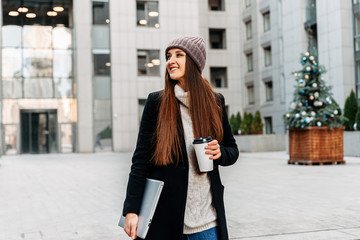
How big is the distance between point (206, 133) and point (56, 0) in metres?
35.8

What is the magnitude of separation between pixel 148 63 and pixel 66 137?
26.3 feet

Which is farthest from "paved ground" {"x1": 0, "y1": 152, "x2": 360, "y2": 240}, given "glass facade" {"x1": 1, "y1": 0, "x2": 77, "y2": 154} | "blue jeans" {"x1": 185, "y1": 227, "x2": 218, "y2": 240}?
"glass facade" {"x1": 1, "y1": 0, "x2": 77, "y2": 154}

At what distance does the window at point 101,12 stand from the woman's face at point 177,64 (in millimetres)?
35141

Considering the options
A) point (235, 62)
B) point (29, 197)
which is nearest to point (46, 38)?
point (235, 62)

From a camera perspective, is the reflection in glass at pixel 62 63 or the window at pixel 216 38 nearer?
the reflection in glass at pixel 62 63

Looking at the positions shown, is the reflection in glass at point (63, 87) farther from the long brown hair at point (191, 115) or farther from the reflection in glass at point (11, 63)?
the long brown hair at point (191, 115)

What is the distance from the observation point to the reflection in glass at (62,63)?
3541 centimetres

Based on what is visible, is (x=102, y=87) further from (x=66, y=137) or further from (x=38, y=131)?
(x=38, y=131)

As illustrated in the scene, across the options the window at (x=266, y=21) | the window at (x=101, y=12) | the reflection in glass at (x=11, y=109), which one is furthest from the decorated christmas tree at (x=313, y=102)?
the window at (x=266, y=21)

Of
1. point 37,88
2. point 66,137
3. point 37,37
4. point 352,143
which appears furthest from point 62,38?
Answer: point 352,143

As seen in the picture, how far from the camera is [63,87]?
3547 centimetres

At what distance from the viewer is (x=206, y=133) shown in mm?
2623

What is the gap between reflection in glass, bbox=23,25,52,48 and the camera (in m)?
35.2

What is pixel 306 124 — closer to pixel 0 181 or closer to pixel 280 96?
pixel 0 181
